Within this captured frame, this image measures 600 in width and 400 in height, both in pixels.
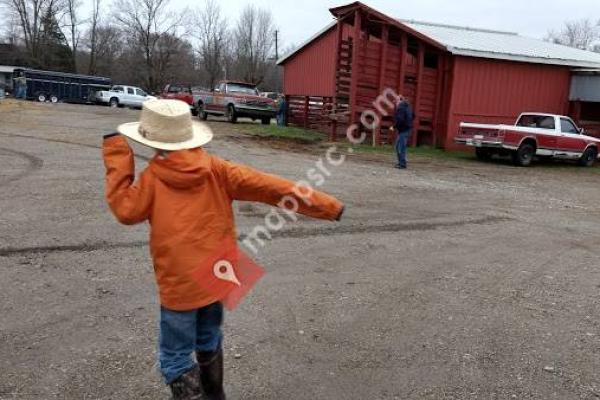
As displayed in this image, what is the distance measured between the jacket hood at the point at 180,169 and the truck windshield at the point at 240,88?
25201 mm

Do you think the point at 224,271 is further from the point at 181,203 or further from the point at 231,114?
the point at 231,114

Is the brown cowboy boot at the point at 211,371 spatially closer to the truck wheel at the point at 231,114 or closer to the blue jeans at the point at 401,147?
the blue jeans at the point at 401,147

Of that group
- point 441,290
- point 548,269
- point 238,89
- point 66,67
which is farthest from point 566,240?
point 66,67

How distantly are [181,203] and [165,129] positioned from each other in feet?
1.25

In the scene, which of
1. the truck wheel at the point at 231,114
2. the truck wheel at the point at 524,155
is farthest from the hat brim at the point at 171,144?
the truck wheel at the point at 231,114

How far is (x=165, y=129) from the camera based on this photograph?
305cm

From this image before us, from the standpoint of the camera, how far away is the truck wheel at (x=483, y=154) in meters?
18.6

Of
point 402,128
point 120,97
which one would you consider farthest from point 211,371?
point 120,97

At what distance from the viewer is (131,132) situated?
3.14m

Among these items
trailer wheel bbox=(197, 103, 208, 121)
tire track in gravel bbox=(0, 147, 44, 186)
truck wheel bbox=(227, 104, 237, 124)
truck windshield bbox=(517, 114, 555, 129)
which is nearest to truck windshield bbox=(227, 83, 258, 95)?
truck wheel bbox=(227, 104, 237, 124)

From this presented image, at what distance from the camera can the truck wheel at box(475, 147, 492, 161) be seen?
61.1 feet

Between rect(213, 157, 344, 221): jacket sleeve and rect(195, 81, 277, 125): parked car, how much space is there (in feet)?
81.1

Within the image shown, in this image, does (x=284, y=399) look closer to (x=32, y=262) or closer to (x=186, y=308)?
(x=186, y=308)

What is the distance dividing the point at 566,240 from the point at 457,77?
13.6 metres
